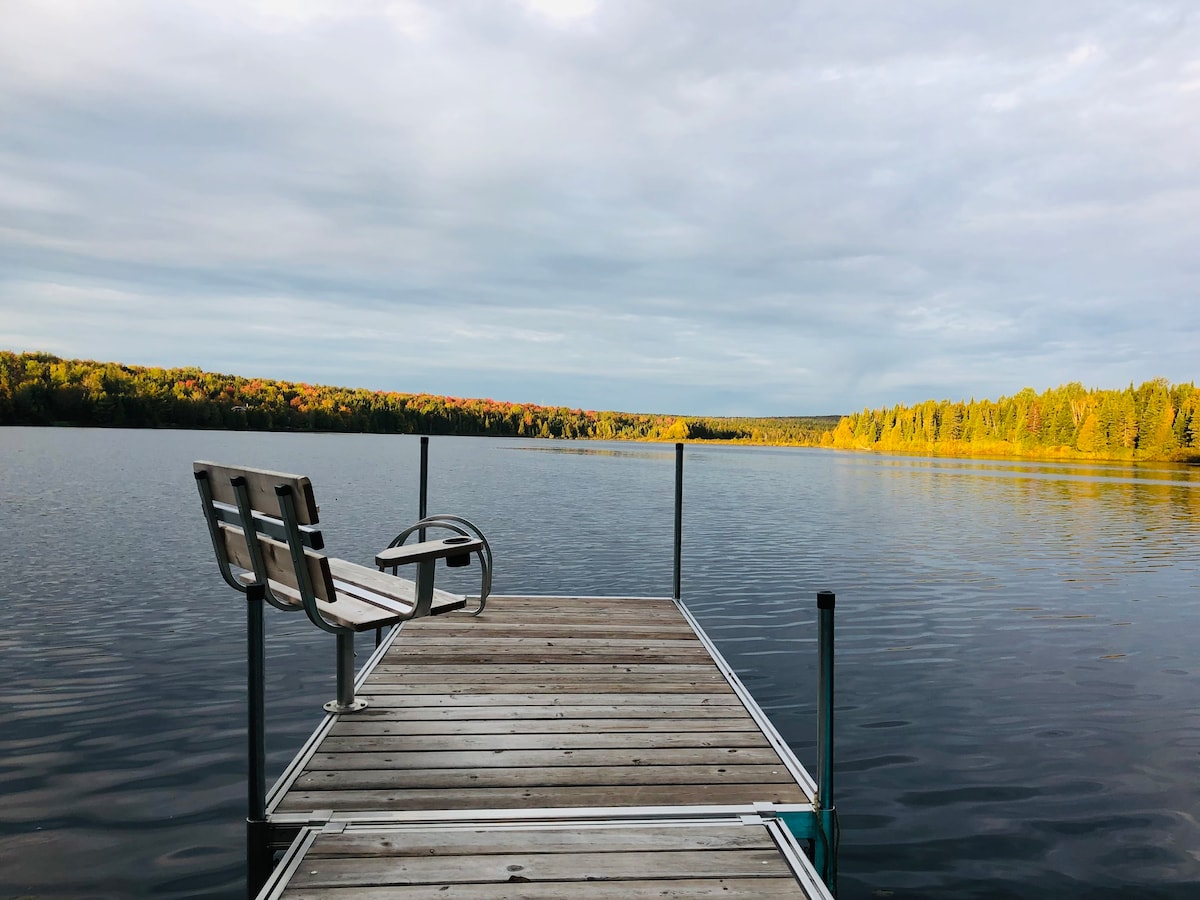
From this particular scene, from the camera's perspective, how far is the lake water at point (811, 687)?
452 cm

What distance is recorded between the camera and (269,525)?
3.95 meters

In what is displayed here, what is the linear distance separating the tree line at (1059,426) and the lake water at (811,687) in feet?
296

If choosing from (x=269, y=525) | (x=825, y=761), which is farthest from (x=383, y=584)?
(x=825, y=761)

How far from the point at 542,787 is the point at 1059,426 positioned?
405 ft

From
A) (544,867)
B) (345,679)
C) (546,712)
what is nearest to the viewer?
(544,867)

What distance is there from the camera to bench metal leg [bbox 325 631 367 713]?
14.4ft

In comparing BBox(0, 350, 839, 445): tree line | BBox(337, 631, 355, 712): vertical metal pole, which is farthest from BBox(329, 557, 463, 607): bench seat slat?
BBox(0, 350, 839, 445): tree line

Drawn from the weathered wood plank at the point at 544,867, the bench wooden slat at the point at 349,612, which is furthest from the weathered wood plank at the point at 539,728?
the weathered wood plank at the point at 544,867

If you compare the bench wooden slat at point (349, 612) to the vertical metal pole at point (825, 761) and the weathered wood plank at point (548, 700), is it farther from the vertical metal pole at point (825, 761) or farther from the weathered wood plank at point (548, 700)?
the vertical metal pole at point (825, 761)

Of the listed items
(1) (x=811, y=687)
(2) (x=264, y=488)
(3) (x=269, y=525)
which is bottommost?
(1) (x=811, y=687)

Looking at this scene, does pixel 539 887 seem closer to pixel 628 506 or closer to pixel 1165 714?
pixel 1165 714

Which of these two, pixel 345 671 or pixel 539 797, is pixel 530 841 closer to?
pixel 539 797

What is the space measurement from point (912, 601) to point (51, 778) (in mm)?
11442

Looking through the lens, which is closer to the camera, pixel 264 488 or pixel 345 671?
pixel 264 488
